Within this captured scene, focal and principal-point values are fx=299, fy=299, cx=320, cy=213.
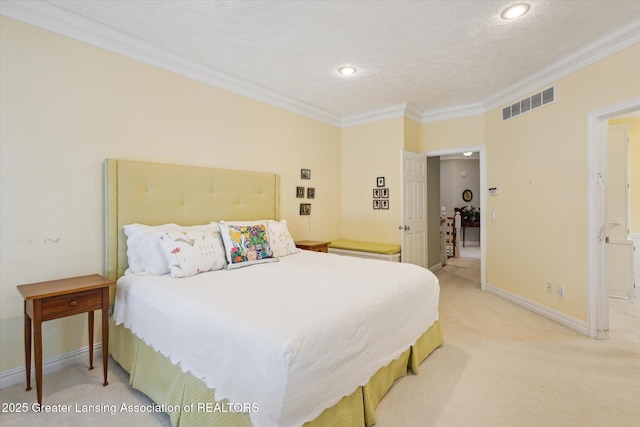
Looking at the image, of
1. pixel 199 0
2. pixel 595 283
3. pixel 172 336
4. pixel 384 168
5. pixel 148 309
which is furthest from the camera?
pixel 384 168

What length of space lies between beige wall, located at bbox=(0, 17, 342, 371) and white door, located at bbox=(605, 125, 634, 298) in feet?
16.5

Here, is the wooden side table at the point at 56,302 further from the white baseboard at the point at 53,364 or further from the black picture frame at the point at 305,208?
the black picture frame at the point at 305,208

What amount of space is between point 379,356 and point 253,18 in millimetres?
2577

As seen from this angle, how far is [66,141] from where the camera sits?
2305mm

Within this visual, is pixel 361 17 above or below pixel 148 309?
above

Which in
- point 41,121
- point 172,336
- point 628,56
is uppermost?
point 628,56

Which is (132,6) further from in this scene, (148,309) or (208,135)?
(148,309)

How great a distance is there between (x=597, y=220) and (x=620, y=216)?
5.32ft

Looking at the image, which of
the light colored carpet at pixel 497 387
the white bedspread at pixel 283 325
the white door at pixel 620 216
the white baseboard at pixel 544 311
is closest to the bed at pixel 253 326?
the white bedspread at pixel 283 325

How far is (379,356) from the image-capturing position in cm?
182

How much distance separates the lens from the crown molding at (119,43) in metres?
2.13

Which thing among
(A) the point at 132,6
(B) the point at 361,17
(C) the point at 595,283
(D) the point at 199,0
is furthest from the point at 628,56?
(A) the point at 132,6

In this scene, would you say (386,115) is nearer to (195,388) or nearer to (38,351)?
(195,388)

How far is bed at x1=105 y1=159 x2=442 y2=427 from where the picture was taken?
4.35 feet
